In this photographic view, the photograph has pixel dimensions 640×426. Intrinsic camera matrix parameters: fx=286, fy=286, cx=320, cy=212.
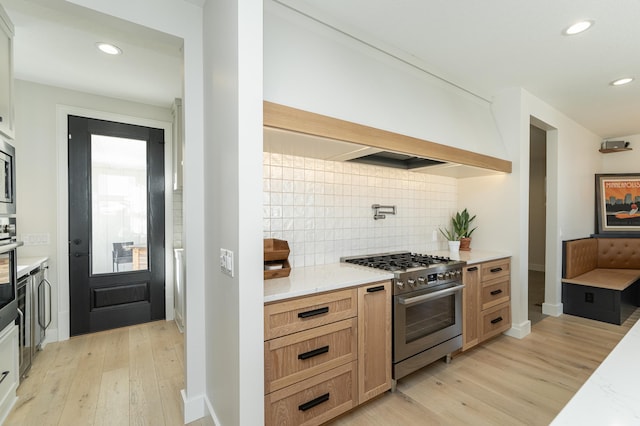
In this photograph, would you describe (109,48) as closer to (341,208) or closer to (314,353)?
(341,208)

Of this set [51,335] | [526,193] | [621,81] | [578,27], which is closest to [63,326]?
[51,335]

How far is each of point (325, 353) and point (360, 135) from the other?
1444 mm

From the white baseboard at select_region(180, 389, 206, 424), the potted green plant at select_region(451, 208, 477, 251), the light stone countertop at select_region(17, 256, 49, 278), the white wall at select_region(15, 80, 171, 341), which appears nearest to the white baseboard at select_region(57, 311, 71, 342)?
the white wall at select_region(15, 80, 171, 341)

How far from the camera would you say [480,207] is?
11.4ft

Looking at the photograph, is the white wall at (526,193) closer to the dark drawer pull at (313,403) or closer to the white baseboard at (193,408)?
the dark drawer pull at (313,403)

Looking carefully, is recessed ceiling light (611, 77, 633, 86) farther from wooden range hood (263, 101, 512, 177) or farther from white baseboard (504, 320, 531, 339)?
white baseboard (504, 320, 531, 339)

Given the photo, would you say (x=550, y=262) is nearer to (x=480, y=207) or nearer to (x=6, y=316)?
(x=480, y=207)

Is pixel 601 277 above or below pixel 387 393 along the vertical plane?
above

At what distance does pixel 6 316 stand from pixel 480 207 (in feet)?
14.4

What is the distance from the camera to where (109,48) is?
94.7 inches

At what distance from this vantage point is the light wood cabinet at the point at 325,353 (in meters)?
1.53

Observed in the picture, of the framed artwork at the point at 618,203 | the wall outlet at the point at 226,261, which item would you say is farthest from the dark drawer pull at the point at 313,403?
the framed artwork at the point at 618,203

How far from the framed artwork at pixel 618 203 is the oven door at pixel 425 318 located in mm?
4042

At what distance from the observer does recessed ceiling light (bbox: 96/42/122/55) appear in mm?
2363
